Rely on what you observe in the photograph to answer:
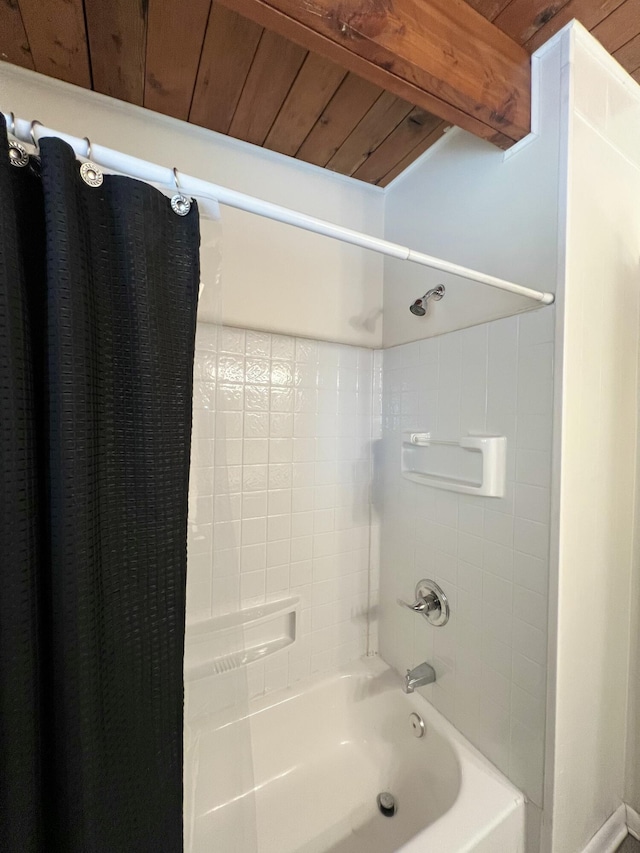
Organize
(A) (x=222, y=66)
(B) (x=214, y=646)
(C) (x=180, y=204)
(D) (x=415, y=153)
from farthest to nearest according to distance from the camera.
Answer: (D) (x=415, y=153)
(A) (x=222, y=66)
(B) (x=214, y=646)
(C) (x=180, y=204)

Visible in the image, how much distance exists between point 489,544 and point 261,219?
4.40 feet

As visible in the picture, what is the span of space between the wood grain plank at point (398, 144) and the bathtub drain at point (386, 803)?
2.33m

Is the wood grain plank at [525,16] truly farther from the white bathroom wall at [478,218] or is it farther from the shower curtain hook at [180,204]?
the shower curtain hook at [180,204]

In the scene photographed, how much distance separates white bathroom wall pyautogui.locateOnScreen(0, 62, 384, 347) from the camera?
1.06 m

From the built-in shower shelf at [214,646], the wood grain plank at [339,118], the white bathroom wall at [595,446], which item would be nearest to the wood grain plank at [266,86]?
the wood grain plank at [339,118]

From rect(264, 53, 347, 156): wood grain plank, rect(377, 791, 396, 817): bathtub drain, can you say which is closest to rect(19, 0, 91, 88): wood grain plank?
rect(264, 53, 347, 156): wood grain plank

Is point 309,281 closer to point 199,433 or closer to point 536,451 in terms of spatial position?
point 199,433

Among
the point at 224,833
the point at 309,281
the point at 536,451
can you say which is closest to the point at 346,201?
the point at 309,281

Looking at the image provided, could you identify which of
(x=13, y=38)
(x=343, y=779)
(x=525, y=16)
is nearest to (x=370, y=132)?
(x=525, y=16)

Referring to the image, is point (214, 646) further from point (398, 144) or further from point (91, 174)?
point (398, 144)

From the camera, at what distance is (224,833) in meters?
0.80

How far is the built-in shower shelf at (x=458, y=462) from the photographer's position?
1009mm

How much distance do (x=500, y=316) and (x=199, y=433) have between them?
90cm

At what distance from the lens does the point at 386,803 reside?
4.09ft
